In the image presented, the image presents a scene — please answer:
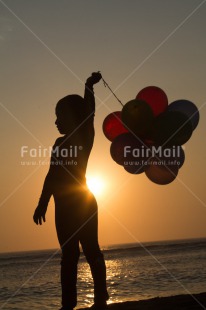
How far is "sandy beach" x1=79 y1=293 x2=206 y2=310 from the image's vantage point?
4.44 meters

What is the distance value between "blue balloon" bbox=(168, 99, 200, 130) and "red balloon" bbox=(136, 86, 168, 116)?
109 mm

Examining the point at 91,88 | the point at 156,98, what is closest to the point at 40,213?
the point at 91,88

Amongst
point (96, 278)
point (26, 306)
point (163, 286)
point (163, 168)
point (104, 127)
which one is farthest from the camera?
point (163, 286)

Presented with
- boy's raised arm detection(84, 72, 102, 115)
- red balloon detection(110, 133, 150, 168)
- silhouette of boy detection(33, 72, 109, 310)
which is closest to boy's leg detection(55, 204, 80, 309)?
silhouette of boy detection(33, 72, 109, 310)

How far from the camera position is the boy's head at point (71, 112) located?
16.3 ft

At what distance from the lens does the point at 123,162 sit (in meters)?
6.43

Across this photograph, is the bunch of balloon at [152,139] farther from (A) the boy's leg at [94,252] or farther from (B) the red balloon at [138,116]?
(A) the boy's leg at [94,252]

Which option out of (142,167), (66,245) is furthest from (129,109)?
(66,245)

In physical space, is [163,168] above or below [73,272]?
above

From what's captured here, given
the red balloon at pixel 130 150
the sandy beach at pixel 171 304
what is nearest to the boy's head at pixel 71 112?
the red balloon at pixel 130 150

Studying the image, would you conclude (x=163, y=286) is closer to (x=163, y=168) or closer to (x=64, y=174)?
(x=163, y=168)

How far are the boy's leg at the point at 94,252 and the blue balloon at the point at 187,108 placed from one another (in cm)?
228

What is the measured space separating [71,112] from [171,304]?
2.12m

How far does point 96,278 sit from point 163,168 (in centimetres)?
187
